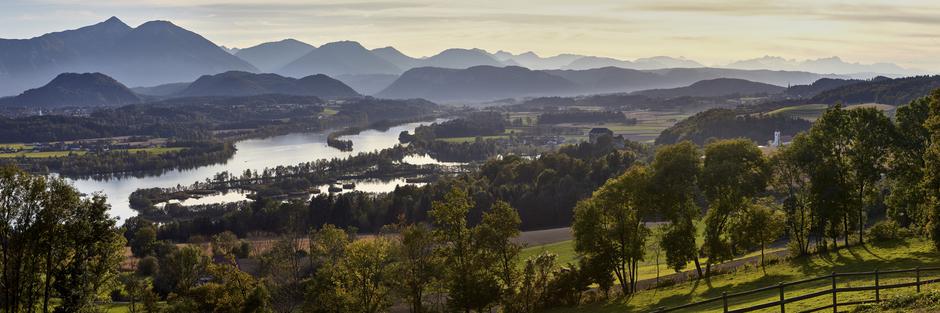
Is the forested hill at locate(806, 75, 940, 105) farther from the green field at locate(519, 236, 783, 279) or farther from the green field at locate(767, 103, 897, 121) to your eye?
the green field at locate(519, 236, 783, 279)

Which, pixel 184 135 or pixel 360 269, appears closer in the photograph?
pixel 360 269

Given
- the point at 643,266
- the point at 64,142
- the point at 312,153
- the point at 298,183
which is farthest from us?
the point at 64,142

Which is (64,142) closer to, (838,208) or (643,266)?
(643,266)

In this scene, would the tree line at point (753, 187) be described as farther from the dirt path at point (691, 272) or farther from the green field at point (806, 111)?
the green field at point (806, 111)

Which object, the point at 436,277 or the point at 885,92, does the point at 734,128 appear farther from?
the point at 436,277

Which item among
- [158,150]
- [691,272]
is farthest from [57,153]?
[691,272]

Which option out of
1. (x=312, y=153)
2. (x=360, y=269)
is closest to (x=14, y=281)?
(x=360, y=269)

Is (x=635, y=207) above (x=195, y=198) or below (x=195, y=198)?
above
